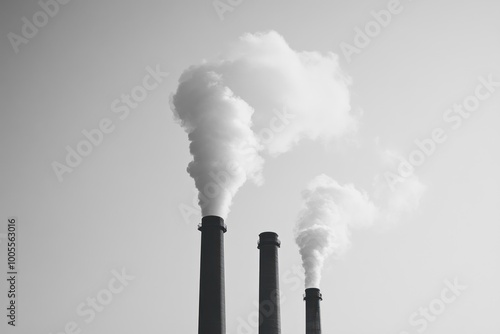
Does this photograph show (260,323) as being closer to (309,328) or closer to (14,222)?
(309,328)

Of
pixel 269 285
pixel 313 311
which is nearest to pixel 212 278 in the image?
pixel 269 285

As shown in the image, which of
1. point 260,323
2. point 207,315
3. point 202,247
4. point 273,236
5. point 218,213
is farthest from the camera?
point 273,236

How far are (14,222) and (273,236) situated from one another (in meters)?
12.6

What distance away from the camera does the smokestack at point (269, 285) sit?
26.4 m

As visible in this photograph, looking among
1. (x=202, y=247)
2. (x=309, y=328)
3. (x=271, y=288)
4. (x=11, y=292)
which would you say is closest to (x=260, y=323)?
(x=271, y=288)

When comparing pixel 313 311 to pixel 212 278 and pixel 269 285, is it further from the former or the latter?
pixel 212 278

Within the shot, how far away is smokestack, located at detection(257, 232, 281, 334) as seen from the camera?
86.5 ft

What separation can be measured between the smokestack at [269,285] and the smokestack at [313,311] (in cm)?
395

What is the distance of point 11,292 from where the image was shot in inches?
860

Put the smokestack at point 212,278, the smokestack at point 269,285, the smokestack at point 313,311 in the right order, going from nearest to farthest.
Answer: the smokestack at point 212,278
the smokestack at point 269,285
the smokestack at point 313,311

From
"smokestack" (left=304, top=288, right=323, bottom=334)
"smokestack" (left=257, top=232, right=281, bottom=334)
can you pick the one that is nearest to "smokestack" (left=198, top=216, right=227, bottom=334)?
"smokestack" (left=257, top=232, right=281, bottom=334)

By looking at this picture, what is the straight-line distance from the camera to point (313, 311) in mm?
30484

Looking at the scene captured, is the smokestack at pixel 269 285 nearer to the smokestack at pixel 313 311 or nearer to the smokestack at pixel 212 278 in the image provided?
the smokestack at pixel 313 311

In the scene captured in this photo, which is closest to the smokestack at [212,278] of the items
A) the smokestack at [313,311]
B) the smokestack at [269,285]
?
the smokestack at [269,285]
